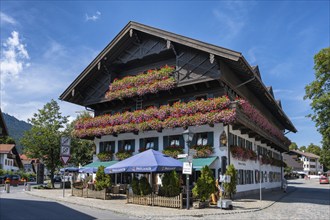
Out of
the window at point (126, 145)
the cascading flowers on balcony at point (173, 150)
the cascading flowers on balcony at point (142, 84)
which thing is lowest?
the cascading flowers on balcony at point (173, 150)

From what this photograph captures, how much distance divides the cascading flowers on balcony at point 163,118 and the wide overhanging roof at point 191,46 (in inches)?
110

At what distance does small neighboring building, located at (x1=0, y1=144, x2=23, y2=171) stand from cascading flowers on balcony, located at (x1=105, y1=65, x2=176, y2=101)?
47704 millimetres

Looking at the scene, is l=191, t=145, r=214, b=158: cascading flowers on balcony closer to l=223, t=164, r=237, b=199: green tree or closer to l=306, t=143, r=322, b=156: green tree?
l=223, t=164, r=237, b=199: green tree

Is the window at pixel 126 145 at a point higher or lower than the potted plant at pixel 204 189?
higher

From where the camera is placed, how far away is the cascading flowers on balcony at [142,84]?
24.5 m

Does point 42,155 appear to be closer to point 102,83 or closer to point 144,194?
point 102,83

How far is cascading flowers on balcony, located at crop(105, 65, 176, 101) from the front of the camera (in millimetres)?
24525

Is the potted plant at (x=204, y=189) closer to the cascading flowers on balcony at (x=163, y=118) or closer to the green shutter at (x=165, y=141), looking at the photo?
the cascading flowers on balcony at (x=163, y=118)

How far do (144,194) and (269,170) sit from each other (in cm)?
2254

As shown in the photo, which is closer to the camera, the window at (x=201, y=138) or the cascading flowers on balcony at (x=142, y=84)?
the window at (x=201, y=138)

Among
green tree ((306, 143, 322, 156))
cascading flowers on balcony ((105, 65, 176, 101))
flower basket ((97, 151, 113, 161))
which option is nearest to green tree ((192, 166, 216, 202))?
cascading flowers on balcony ((105, 65, 176, 101))

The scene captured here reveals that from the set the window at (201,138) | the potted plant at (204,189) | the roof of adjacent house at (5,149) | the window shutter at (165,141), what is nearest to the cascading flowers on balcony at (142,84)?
the window shutter at (165,141)

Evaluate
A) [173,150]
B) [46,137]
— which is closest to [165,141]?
[173,150]

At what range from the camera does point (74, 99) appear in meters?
31.5
